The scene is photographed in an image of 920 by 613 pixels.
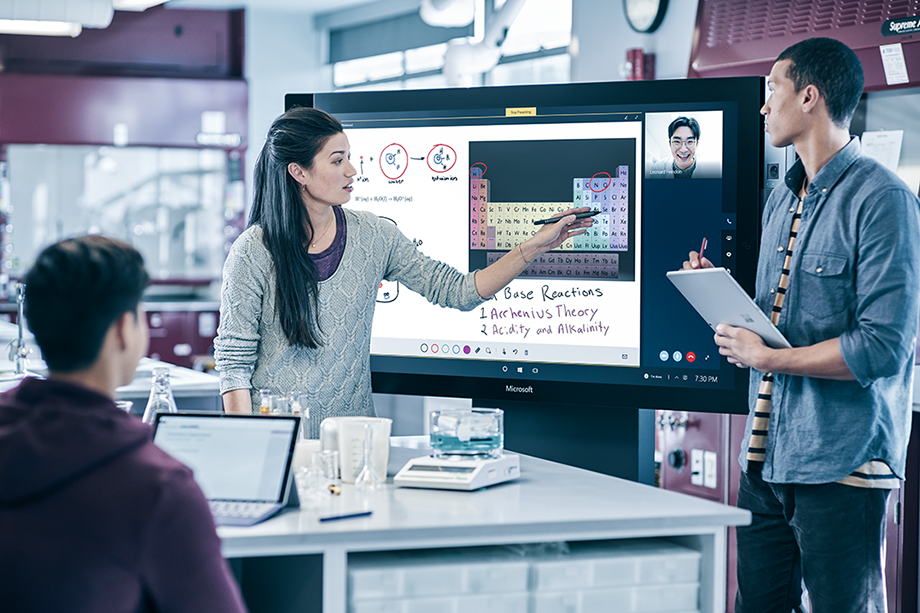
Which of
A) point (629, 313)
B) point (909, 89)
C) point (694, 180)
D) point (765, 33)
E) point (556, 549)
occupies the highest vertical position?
point (765, 33)

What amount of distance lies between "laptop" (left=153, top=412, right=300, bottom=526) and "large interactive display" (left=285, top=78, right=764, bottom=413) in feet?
2.87

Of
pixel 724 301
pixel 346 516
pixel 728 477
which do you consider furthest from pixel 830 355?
pixel 728 477

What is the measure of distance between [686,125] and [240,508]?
1329 mm

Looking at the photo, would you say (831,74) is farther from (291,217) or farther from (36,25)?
(36,25)

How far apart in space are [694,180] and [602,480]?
75 centimetres

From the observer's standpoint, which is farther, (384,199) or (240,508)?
(384,199)

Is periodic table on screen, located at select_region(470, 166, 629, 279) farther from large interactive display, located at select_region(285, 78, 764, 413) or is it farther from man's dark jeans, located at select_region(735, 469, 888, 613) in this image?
man's dark jeans, located at select_region(735, 469, 888, 613)

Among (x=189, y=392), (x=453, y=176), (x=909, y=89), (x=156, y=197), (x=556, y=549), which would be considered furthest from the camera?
(x=156, y=197)

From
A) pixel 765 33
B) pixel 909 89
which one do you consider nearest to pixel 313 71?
pixel 765 33

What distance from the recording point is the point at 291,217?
2174mm

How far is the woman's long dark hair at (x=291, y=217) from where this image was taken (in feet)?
6.93

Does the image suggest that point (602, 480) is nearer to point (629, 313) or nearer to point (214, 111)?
point (629, 313)

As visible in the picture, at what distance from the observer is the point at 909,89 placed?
3061mm

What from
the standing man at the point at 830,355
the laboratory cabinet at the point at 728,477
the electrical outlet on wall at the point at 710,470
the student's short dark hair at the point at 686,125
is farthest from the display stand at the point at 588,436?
the electrical outlet on wall at the point at 710,470
